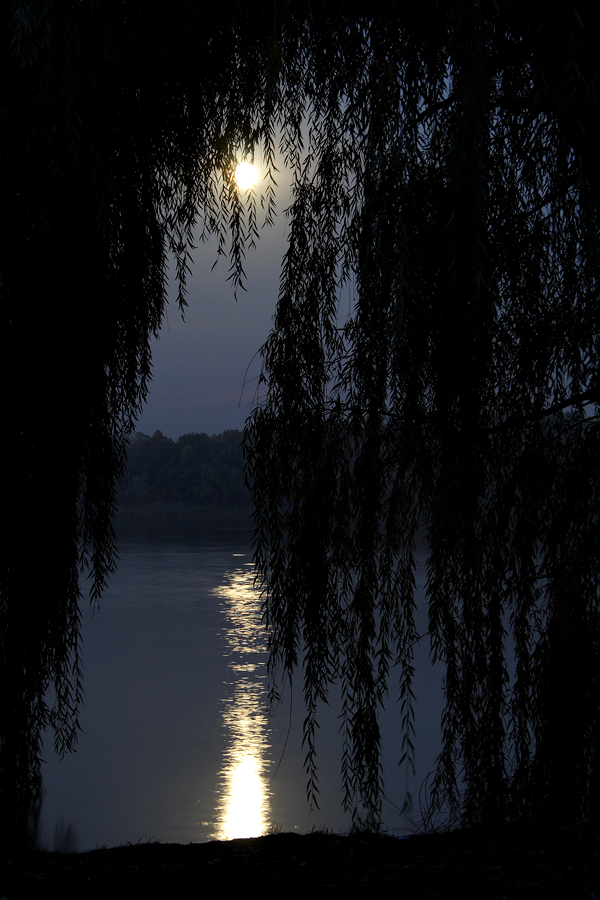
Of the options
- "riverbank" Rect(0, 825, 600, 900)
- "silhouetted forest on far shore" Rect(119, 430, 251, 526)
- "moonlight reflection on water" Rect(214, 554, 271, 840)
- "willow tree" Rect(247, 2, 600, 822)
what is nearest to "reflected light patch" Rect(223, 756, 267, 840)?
"moonlight reflection on water" Rect(214, 554, 271, 840)

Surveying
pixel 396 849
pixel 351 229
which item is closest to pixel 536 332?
pixel 351 229

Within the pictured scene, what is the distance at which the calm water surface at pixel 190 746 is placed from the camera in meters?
5.74

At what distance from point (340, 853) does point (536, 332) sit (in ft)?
6.21

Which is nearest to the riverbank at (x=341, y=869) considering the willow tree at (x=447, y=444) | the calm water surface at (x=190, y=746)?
the willow tree at (x=447, y=444)

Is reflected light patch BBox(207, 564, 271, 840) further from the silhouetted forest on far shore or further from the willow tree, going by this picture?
the silhouetted forest on far shore

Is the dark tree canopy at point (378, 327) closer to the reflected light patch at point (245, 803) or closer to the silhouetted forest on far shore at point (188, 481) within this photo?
the reflected light patch at point (245, 803)

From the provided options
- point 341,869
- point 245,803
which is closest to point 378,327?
point 341,869

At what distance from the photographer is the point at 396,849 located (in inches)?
111

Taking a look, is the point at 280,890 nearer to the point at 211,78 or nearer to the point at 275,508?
the point at 275,508

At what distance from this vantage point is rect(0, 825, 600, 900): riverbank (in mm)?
2391

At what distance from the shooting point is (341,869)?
2.63 m

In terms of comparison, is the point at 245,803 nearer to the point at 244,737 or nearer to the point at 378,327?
the point at 244,737

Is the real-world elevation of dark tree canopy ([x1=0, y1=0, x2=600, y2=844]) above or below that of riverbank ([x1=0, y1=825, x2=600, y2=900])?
above

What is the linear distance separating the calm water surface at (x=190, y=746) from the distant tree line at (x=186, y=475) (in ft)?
115
